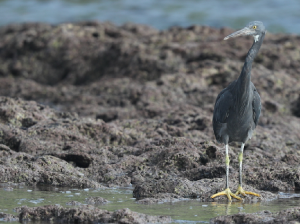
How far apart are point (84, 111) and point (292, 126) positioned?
4.05 meters

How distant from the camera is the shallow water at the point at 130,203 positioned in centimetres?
538

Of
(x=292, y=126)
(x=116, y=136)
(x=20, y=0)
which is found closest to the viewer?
(x=116, y=136)

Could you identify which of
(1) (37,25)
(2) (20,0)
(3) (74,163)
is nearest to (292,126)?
(3) (74,163)

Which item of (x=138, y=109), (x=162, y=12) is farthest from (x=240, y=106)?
(x=162, y=12)

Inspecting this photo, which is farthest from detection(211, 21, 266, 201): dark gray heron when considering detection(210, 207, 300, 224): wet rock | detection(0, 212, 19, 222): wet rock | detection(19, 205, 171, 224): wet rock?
detection(0, 212, 19, 222): wet rock

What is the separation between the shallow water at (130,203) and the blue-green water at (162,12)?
22.7 m

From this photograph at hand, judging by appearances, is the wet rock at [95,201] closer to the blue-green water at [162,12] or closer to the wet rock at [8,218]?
the wet rock at [8,218]

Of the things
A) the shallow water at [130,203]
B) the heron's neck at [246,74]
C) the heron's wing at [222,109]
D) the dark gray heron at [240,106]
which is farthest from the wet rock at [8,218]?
the heron's neck at [246,74]

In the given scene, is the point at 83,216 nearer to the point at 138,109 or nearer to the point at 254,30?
the point at 254,30

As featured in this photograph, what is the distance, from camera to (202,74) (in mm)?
12422

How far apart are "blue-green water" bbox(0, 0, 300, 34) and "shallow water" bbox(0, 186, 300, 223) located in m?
22.7

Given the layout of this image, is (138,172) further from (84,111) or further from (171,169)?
(84,111)

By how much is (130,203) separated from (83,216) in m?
1.05

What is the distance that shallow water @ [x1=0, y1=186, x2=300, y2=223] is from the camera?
17.6 ft
